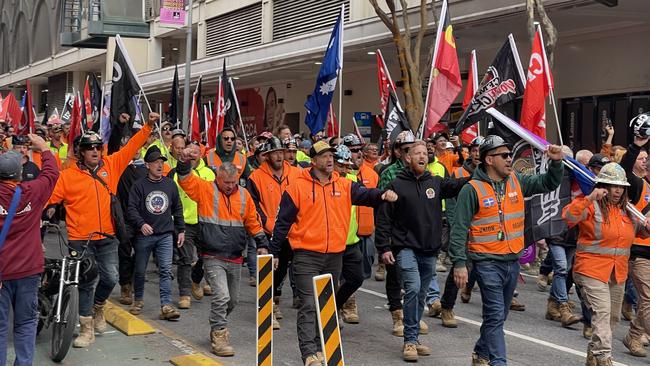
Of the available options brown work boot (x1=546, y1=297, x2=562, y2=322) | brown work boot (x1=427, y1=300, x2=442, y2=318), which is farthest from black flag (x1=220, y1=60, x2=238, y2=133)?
brown work boot (x1=546, y1=297, x2=562, y2=322)

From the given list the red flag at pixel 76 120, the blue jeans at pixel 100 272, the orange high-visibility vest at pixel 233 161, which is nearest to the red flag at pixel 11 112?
the red flag at pixel 76 120

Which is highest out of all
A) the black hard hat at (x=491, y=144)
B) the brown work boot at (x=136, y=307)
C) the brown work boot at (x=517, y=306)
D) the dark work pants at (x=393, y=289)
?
the black hard hat at (x=491, y=144)

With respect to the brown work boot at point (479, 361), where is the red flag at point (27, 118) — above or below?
Result: above

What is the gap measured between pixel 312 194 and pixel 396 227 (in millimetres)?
999

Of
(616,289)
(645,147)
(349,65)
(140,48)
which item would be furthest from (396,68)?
(140,48)

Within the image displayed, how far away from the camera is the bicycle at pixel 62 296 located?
7.54 m

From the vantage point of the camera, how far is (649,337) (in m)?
8.76

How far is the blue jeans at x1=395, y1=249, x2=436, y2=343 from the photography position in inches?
306

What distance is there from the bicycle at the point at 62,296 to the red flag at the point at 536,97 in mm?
4232

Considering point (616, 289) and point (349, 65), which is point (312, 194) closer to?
point (616, 289)

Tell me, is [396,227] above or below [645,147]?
below

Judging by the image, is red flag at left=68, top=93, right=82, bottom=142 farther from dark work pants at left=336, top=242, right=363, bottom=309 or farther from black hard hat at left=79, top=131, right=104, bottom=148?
dark work pants at left=336, top=242, right=363, bottom=309

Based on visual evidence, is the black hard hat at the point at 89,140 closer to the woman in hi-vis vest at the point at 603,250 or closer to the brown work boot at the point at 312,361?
the brown work boot at the point at 312,361

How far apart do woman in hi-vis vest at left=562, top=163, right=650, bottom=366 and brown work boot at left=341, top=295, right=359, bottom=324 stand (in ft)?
8.65
